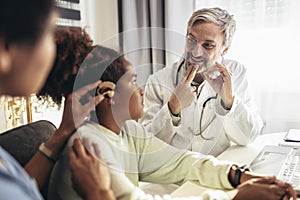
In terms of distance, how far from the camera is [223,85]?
1243mm

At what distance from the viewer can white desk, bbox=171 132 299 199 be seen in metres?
0.83

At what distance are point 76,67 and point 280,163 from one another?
0.67 meters

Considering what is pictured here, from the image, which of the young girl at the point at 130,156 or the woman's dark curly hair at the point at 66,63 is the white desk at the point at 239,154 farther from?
the woman's dark curly hair at the point at 66,63

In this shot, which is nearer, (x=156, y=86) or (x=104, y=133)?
(x=104, y=133)

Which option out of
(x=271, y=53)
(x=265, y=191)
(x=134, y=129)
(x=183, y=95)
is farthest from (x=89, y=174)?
(x=271, y=53)

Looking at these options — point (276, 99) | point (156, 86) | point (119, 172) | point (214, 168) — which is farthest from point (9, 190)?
point (276, 99)

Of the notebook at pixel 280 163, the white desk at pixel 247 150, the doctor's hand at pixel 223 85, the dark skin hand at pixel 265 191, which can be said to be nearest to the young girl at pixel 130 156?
the dark skin hand at pixel 265 191

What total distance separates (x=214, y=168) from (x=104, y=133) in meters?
0.33

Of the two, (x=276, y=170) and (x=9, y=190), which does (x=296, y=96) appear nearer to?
(x=276, y=170)

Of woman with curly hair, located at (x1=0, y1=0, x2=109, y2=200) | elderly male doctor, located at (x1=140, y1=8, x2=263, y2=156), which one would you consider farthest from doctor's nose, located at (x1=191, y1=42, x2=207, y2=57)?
woman with curly hair, located at (x1=0, y1=0, x2=109, y2=200)

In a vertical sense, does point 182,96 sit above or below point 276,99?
above

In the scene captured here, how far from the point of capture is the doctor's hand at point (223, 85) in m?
1.24

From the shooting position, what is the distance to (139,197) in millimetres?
654

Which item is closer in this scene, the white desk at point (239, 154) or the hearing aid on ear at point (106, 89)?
the hearing aid on ear at point (106, 89)
